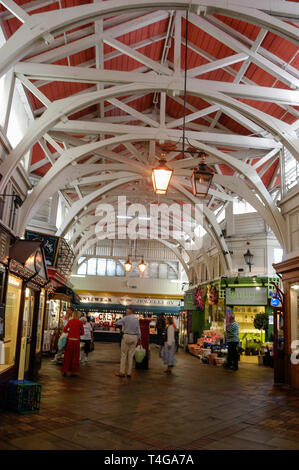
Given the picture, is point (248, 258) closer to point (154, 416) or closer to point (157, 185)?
point (157, 185)

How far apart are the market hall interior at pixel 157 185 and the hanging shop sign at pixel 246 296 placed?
0.16 ft

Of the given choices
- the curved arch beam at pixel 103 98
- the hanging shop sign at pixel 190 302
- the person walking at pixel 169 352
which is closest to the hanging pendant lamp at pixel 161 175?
the curved arch beam at pixel 103 98

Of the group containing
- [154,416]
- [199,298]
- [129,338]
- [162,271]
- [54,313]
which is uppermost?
[162,271]

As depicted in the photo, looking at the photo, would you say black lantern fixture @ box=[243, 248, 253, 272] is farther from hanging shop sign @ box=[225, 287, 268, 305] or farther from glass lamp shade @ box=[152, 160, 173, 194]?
glass lamp shade @ box=[152, 160, 173, 194]

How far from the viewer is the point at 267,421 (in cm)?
582

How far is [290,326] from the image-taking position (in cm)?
939

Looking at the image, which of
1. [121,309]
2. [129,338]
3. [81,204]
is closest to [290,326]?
[129,338]

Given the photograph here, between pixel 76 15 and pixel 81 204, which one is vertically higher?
pixel 76 15

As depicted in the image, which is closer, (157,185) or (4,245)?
(4,245)

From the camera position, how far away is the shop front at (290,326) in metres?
9.11

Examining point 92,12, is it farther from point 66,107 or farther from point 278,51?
point 278,51

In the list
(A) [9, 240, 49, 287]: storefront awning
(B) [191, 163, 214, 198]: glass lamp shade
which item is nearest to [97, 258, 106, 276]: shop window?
(A) [9, 240, 49, 287]: storefront awning

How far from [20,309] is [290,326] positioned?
6294 millimetres

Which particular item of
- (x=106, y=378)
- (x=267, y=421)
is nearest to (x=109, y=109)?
(x=106, y=378)
